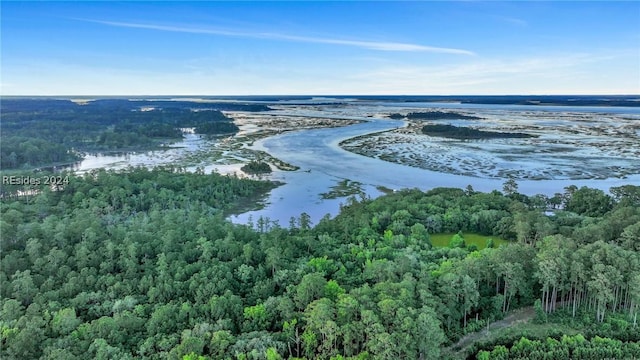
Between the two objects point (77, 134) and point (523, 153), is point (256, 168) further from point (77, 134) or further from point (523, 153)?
point (77, 134)

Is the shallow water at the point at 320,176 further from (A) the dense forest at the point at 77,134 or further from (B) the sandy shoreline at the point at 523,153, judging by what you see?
(A) the dense forest at the point at 77,134

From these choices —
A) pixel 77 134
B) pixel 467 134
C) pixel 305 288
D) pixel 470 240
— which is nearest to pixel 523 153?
pixel 467 134

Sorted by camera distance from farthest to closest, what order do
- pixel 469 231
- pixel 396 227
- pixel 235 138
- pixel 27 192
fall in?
pixel 235 138
pixel 27 192
pixel 469 231
pixel 396 227

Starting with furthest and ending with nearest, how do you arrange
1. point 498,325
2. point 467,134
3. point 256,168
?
1. point 467,134
2. point 256,168
3. point 498,325

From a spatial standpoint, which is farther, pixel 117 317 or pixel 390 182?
pixel 390 182

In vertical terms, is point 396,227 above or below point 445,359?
above

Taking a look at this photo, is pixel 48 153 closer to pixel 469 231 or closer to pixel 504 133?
pixel 469 231

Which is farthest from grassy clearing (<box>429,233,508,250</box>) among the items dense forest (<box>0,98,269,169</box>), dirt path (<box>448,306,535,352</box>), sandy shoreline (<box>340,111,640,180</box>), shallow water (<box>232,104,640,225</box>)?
dense forest (<box>0,98,269,169</box>)

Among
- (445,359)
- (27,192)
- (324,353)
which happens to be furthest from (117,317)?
(27,192)
